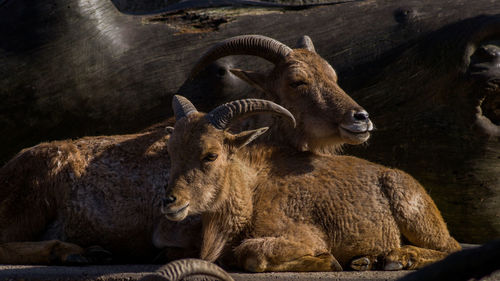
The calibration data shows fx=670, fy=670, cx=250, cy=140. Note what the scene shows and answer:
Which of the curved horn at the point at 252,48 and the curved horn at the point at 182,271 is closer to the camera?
the curved horn at the point at 182,271

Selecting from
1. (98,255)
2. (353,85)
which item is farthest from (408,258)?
(353,85)

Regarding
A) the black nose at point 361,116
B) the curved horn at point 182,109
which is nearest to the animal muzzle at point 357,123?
the black nose at point 361,116

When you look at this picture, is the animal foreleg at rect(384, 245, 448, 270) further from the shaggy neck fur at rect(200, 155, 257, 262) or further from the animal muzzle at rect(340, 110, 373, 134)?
the shaggy neck fur at rect(200, 155, 257, 262)

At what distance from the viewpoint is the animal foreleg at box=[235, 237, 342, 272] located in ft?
18.8

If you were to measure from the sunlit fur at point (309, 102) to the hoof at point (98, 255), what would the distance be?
2.05 metres

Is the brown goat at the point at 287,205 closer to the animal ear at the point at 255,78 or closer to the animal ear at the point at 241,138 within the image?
the animal ear at the point at 241,138

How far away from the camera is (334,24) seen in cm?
897

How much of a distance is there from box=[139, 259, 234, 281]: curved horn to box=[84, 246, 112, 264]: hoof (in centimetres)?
192

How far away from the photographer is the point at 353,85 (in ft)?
28.1

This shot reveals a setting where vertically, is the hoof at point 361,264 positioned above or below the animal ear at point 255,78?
below

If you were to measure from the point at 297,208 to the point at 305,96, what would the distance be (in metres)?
1.48

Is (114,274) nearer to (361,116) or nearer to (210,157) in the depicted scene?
(210,157)

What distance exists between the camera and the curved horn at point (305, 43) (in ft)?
26.3

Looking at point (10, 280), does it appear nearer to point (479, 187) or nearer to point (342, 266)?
point (342, 266)
